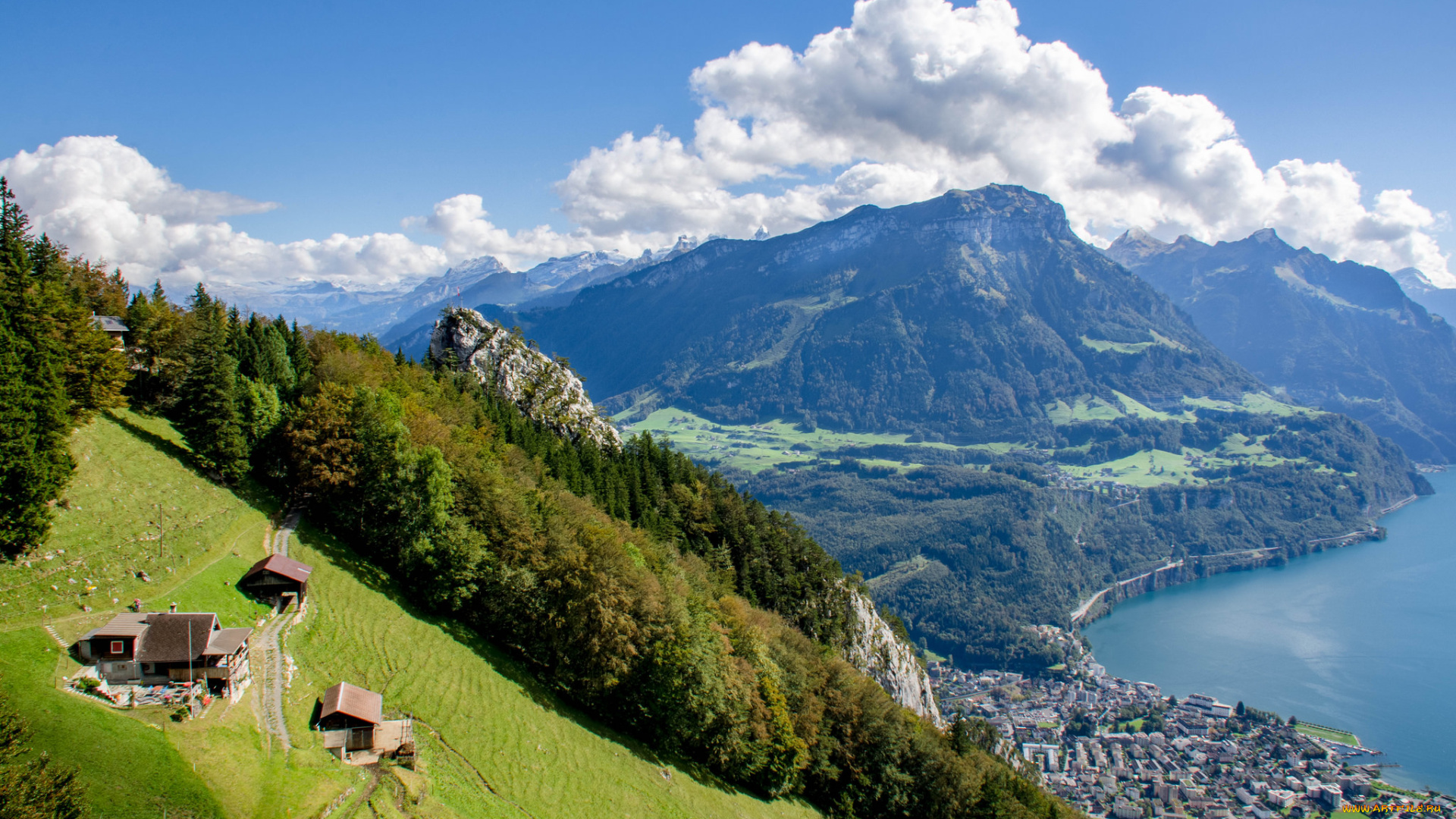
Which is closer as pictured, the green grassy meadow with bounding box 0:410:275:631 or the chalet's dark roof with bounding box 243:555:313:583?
the green grassy meadow with bounding box 0:410:275:631

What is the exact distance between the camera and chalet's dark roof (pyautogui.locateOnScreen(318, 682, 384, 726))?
28.7m

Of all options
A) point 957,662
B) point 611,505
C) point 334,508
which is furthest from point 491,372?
point 957,662

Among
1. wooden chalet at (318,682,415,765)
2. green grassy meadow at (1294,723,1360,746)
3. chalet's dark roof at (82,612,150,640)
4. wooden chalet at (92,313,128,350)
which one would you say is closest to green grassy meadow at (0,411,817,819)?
wooden chalet at (318,682,415,765)

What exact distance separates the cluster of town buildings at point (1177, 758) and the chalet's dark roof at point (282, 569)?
9539cm

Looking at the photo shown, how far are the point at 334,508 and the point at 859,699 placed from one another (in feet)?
133

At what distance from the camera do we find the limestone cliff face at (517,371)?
90688 mm

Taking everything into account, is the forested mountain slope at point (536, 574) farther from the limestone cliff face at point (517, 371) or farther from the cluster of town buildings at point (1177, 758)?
the cluster of town buildings at point (1177, 758)

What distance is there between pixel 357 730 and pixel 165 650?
785cm

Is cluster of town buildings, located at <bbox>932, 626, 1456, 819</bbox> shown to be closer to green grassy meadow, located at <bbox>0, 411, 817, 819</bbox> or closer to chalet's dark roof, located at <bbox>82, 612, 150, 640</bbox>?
green grassy meadow, located at <bbox>0, 411, 817, 819</bbox>

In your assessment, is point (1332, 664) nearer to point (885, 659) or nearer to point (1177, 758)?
point (1177, 758)

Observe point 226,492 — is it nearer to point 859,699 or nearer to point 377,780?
point 377,780

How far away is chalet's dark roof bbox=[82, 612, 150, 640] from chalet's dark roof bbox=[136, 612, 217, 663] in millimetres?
256

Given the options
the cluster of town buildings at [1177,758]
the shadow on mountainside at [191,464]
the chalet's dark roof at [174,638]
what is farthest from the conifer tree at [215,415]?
the cluster of town buildings at [1177,758]

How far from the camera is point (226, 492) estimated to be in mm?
44094
